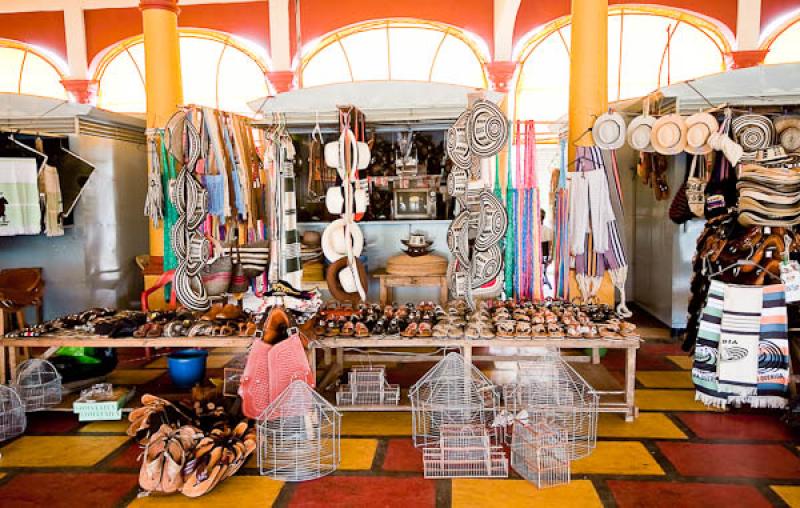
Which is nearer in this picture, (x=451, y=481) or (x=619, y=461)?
(x=451, y=481)

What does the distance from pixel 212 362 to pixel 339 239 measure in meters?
2.23

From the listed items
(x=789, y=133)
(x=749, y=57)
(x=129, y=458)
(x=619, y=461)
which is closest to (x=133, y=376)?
(x=129, y=458)

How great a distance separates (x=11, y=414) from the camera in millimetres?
4324

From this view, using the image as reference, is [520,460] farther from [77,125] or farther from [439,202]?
[77,125]

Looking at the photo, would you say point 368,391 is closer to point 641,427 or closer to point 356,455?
point 356,455

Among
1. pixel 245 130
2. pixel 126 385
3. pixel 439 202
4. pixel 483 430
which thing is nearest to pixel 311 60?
pixel 439 202

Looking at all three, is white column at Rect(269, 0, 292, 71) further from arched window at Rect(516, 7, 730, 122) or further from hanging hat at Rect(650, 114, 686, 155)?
hanging hat at Rect(650, 114, 686, 155)

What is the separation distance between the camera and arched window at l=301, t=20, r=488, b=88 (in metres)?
10.2

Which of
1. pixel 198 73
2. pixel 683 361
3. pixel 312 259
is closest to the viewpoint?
pixel 683 361

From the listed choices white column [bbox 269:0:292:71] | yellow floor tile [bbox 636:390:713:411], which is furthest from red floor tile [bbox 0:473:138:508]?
white column [bbox 269:0:292:71]

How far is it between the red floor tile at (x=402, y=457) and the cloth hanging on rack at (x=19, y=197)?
183 inches

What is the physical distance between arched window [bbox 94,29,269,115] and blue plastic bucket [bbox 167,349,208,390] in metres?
6.16

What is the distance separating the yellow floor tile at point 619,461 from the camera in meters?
3.69

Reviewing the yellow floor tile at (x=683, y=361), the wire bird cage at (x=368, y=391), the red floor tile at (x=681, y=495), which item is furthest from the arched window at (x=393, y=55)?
the red floor tile at (x=681, y=495)
